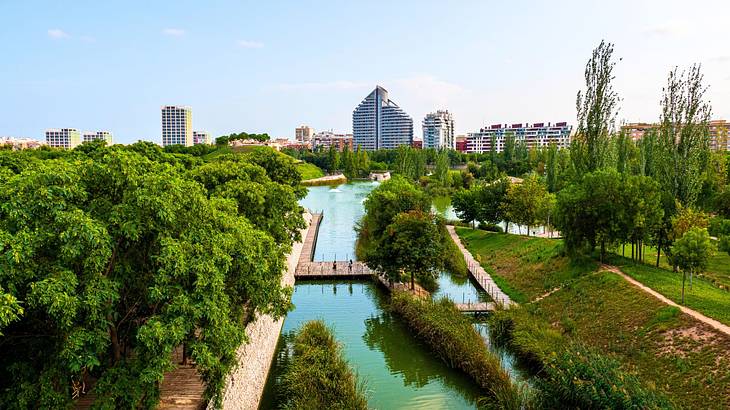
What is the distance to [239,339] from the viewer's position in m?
11.3

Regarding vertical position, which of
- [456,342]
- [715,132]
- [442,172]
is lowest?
[456,342]

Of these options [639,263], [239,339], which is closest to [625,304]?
[639,263]

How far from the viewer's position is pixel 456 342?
18.0 meters

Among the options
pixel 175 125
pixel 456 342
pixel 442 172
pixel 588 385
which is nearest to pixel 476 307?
pixel 456 342

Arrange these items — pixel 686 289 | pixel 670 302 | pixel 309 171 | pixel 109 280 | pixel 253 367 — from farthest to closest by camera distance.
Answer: pixel 309 171, pixel 686 289, pixel 670 302, pixel 253 367, pixel 109 280

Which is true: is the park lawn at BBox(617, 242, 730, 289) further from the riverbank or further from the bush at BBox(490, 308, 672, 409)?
the riverbank

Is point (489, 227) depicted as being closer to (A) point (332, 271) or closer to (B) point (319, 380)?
(A) point (332, 271)

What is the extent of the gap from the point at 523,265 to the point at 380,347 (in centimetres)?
1174

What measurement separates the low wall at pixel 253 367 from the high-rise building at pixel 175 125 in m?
184

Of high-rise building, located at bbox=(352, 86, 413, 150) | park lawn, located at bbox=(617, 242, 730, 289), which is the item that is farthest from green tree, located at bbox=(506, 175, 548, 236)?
high-rise building, located at bbox=(352, 86, 413, 150)

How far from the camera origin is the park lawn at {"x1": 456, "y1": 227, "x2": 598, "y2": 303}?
24766 millimetres

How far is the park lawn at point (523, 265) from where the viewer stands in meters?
24.8

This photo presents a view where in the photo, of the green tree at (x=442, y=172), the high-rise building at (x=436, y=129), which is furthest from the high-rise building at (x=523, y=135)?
the green tree at (x=442, y=172)

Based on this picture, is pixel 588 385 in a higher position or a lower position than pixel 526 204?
lower
